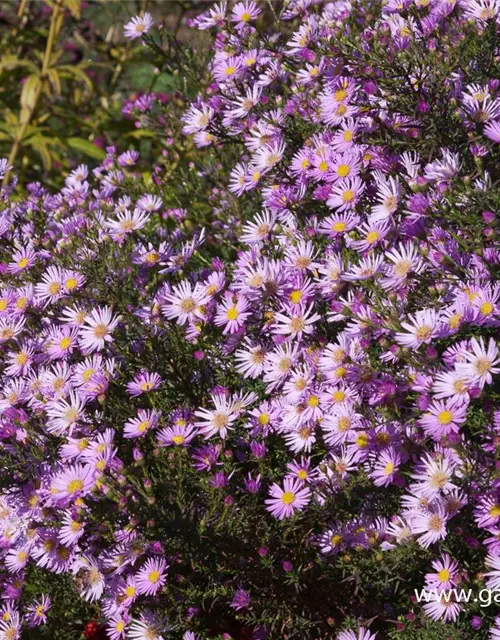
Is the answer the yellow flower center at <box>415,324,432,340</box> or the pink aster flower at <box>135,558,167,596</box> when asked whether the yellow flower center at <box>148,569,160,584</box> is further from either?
the yellow flower center at <box>415,324,432,340</box>

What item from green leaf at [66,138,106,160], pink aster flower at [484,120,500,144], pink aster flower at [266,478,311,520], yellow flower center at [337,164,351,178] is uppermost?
green leaf at [66,138,106,160]

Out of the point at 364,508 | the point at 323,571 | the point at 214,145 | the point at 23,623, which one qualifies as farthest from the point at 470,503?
the point at 214,145

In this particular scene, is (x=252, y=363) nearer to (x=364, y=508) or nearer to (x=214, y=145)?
(x=364, y=508)

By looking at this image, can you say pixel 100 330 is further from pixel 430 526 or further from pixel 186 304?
pixel 430 526

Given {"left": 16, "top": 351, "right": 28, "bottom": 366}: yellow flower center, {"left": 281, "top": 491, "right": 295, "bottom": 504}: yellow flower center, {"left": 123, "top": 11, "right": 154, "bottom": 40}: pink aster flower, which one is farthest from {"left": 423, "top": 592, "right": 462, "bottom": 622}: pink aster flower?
{"left": 123, "top": 11, "right": 154, "bottom": 40}: pink aster flower

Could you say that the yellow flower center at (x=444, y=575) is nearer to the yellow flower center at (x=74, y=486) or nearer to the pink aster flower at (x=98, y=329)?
the yellow flower center at (x=74, y=486)

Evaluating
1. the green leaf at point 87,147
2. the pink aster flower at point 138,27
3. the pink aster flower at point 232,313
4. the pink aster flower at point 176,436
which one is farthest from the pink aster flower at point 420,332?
the green leaf at point 87,147

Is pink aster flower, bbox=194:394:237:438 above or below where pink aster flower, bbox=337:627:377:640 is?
above
